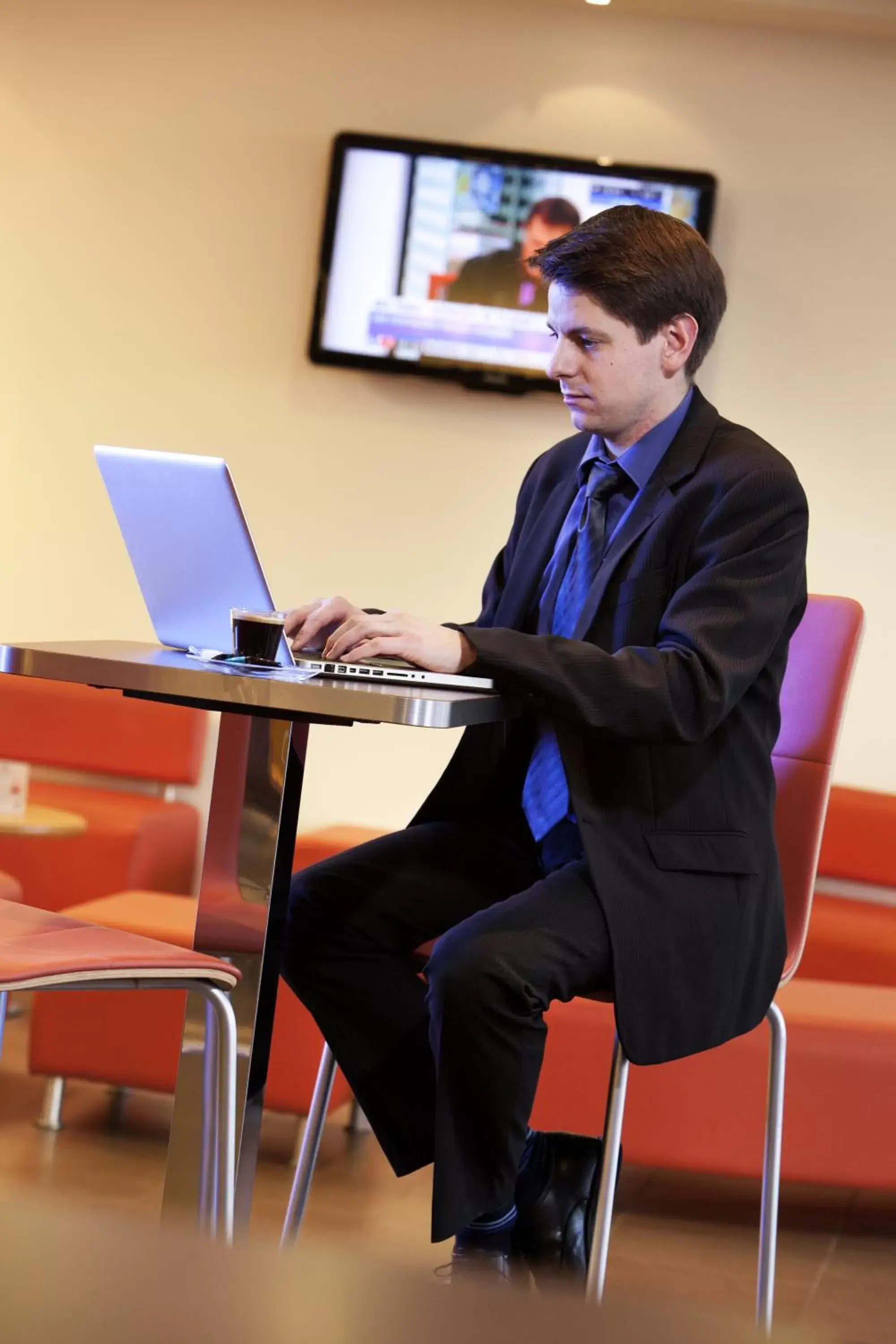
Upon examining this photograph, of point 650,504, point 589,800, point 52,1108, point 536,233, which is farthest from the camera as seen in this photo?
point 536,233

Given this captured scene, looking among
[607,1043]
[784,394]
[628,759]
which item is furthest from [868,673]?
[628,759]

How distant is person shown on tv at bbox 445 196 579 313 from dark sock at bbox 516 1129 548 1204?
241cm

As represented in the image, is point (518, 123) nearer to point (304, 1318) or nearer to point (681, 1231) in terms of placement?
point (681, 1231)

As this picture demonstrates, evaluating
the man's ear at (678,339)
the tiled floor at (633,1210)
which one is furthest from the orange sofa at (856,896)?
the man's ear at (678,339)

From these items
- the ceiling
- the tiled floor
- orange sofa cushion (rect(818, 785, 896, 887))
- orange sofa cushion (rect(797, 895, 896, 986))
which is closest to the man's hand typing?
the tiled floor

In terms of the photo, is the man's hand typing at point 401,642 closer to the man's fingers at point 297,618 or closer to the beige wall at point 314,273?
the man's fingers at point 297,618

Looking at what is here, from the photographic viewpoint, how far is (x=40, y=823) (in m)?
2.64

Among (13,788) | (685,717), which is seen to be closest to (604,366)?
(685,717)

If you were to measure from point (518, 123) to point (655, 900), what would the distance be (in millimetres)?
2711

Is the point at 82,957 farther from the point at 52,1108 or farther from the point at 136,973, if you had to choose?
the point at 52,1108

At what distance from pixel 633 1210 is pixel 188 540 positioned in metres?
1.70

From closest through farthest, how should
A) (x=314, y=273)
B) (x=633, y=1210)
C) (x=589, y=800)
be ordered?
(x=589, y=800), (x=633, y=1210), (x=314, y=273)

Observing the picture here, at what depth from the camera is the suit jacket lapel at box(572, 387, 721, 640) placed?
71.9 inches

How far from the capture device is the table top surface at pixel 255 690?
1310 mm
